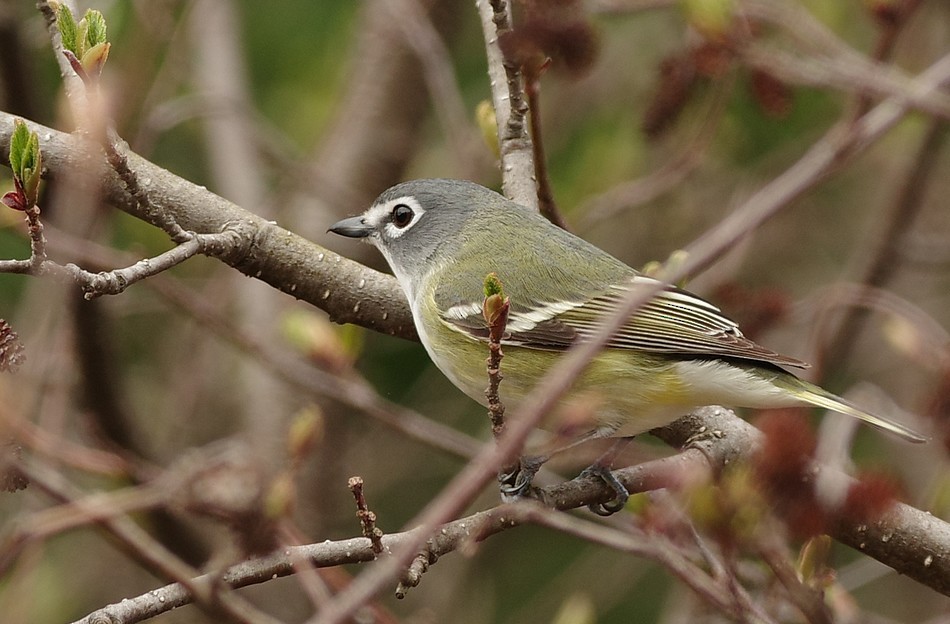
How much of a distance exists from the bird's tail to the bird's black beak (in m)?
1.56

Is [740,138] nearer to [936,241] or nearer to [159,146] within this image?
[936,241]

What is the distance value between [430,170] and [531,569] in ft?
7.64

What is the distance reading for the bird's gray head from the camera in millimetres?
→ 3854

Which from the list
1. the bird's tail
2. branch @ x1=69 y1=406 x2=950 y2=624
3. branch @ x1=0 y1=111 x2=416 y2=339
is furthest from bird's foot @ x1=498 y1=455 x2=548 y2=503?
the bird's tail

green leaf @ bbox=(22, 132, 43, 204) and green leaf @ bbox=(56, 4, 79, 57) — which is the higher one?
green leaf @ bbox=(56, 4, 79, 57)

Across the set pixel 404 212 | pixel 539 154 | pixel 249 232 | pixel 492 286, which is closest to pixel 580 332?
pixel 539 154

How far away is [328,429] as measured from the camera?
5344mm

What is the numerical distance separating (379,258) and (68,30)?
3.52m

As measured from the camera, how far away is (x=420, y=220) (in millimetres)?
3973

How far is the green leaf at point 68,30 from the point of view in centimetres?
229

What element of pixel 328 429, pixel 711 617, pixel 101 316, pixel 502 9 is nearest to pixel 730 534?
pixel 502 9

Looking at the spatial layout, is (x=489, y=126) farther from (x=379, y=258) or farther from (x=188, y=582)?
(x=379, y=258)

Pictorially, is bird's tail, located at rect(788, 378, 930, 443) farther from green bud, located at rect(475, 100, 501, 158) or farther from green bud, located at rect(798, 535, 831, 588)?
green bud, located at rect(475, 100, 501, 158)

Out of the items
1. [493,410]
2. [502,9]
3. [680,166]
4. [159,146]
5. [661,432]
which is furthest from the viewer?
[159,146]
